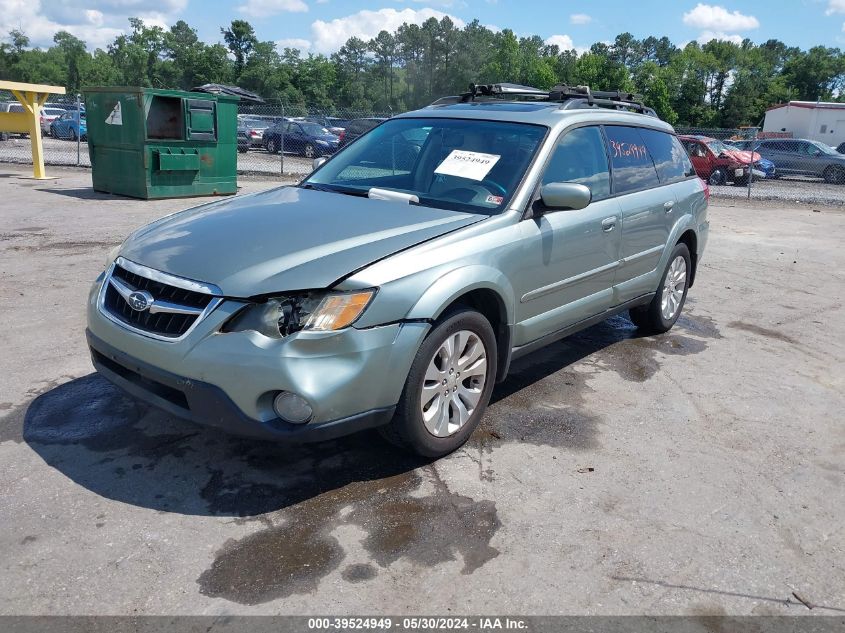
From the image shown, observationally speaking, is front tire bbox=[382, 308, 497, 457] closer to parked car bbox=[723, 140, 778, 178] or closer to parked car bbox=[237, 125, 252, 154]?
parked car bbox=[723, 140, 778, 178]

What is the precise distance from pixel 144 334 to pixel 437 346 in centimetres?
133

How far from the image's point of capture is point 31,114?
47.8 feet

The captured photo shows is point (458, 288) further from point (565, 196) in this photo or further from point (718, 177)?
point (718, 177)

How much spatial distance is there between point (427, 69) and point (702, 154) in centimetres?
10016

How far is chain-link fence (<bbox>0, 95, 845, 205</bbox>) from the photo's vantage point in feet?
66.7

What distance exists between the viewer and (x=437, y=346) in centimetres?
345

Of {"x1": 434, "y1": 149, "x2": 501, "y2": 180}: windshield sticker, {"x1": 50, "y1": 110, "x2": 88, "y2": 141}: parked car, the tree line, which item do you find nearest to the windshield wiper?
{"x1": 434, "y1": 149, "x2": 501, "y2": 180}: windshield sticker

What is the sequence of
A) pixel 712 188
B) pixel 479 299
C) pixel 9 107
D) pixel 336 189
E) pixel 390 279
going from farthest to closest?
pixel 9 107 < pixel 712 188 < pixel 336 189 < pixel 479 299 < pixel 390 279

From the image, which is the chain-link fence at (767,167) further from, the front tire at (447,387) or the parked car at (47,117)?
the parked car at (47,117)

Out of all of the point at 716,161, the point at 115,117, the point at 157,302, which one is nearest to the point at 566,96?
the point at 157,302

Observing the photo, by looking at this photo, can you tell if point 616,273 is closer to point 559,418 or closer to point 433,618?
point 559,418

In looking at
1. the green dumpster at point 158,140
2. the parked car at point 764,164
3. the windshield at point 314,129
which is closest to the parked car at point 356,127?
the windshield at point 314,129

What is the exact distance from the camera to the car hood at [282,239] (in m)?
3.18

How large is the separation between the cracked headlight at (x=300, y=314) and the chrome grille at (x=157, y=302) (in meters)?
0.16
